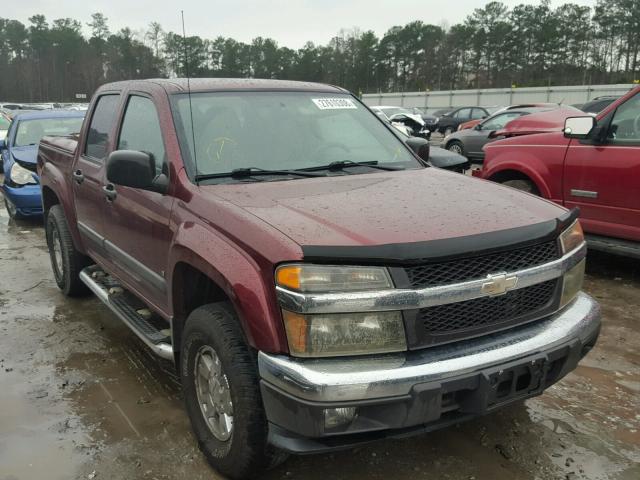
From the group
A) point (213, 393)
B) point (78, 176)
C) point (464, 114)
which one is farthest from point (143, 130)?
point (464, 114)

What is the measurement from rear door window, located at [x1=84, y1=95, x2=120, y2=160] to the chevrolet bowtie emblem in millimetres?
2850

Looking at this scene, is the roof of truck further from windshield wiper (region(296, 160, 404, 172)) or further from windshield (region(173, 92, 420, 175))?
→ windshield wiper (region(296, 160, 404, 172))

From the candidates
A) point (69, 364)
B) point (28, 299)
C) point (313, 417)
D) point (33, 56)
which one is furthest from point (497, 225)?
point (33, 56)

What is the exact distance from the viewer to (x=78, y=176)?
174 inches

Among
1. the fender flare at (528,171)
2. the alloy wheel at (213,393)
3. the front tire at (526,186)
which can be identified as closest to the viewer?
the alloy wheel at (213,393)

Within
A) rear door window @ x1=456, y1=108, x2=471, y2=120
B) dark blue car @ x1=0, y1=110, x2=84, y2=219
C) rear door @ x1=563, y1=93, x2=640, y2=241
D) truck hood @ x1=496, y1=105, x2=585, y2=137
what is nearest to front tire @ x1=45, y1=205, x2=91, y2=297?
dark blue car @ x1=0, y1=110, x2=84, y2=219

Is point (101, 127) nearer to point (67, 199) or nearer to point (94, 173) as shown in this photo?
point (94, 173)

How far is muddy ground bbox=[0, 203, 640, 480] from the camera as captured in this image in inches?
109

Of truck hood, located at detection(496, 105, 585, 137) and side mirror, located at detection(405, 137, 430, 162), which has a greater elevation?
side mirror, located at detection(405, 137, 430, 162)

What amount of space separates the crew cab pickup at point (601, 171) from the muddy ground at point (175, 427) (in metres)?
1.02

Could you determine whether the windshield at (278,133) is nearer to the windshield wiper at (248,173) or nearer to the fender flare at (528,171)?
the windshield wiper at (248,173)

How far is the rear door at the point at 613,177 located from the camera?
512 centimetres

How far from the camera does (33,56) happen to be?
8456 cm

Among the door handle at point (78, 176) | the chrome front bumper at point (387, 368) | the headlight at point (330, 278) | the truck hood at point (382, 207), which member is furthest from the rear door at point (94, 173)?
the chrome front bumper at point (387, 368)
